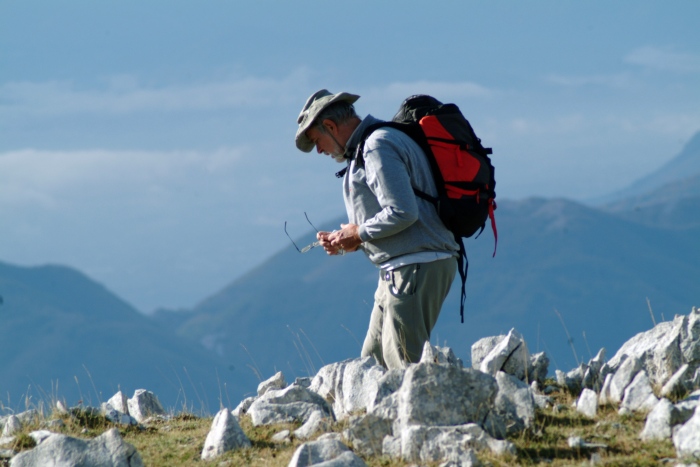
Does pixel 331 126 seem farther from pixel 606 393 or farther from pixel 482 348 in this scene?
pixel 606 393

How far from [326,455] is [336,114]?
9.06ft

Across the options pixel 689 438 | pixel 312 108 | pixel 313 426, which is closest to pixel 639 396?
pixel 689 438

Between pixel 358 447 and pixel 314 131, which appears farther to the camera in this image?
pixel 314 131

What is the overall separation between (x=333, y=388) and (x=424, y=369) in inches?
80.4

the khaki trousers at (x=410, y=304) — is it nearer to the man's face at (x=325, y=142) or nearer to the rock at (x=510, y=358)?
the rock at (x=510, y=358)

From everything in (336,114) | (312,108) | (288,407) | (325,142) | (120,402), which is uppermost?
(312,108)

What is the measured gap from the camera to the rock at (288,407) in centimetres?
770

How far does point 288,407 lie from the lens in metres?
7.81

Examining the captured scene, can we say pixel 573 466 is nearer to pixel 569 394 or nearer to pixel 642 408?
pixel 642 408

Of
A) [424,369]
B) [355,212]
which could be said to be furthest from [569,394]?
[355,212]

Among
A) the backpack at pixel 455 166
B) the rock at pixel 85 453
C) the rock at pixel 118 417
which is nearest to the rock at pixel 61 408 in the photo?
the rock at pixel 118 417

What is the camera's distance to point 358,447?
6438 millimetres

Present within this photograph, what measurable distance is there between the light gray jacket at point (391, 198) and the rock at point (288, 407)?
4.92 ft

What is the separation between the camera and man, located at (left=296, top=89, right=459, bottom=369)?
6938 mm
